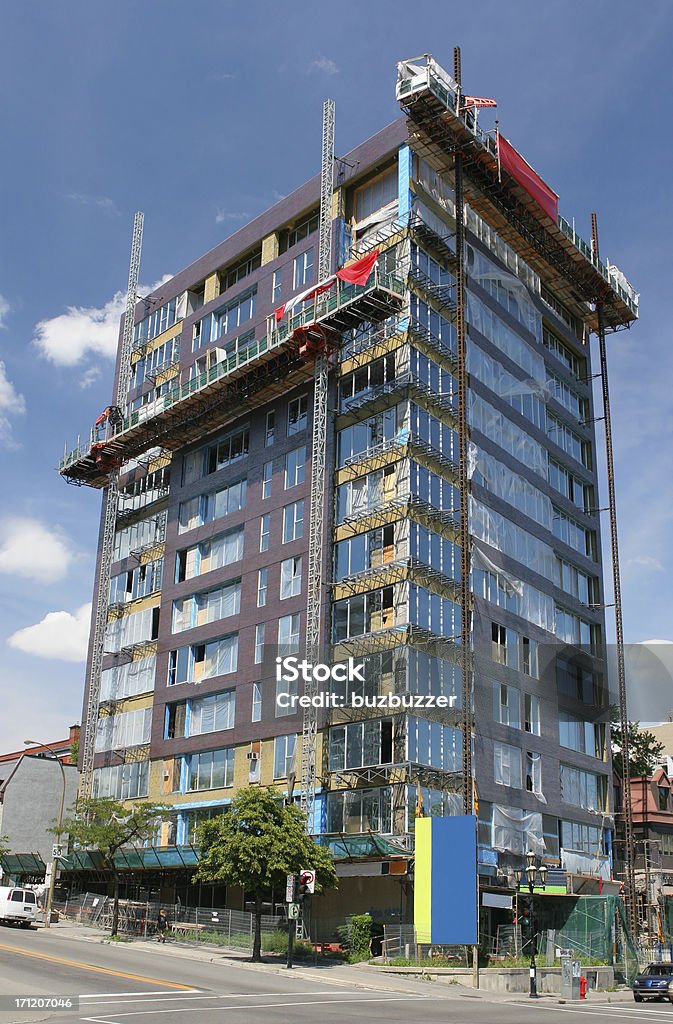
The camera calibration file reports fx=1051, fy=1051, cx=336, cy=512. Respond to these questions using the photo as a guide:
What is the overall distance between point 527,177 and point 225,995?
51637mm

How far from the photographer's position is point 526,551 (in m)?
65.1

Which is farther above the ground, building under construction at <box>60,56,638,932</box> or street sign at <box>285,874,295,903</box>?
building under construction at <box>60,56,638,932</box>

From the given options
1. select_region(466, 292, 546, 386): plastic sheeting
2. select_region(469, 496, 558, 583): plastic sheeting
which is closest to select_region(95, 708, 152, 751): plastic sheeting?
select_region(469, 496, 558, 583): plastic sheeting

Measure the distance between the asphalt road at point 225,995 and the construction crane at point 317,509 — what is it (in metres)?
11.6

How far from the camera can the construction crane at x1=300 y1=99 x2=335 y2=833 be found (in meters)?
53.5

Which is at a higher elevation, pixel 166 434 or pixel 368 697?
pixel 166 434

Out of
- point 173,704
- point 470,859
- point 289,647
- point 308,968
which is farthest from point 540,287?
point 308,968

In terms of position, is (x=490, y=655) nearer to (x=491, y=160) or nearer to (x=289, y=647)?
(x=289, y=647)

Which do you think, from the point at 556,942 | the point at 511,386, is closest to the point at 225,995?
the point at 556,942

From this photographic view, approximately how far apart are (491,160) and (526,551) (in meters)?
23.5

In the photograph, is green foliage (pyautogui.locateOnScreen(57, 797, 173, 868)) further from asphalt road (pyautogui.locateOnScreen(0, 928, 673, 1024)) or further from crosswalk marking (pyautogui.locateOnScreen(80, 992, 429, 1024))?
crosswalk marking (pyautogui.locateOnScreen(80, 992, 429, 1024))

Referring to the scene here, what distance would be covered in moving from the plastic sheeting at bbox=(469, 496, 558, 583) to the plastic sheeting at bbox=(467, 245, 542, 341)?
48.3 ft

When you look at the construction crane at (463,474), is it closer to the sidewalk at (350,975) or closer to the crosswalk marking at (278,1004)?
the sidewalk at (350,975)

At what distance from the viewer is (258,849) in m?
43.7
